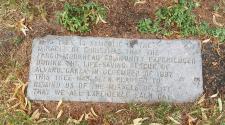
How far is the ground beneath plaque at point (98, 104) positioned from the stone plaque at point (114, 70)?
8 cm

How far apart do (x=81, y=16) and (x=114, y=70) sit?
66cm

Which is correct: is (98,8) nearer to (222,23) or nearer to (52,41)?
(52,41)

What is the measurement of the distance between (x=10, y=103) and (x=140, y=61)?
1.26 m

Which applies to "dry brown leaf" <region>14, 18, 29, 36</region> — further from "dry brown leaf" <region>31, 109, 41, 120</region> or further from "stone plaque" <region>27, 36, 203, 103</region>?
"dry brown leaf" <region>31, 109, 41, 120</region>

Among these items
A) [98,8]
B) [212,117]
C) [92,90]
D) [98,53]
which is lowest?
[212,117]

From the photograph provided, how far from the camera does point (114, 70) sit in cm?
399

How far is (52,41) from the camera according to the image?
4.12 m

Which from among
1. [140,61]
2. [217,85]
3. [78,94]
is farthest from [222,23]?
[78,94]

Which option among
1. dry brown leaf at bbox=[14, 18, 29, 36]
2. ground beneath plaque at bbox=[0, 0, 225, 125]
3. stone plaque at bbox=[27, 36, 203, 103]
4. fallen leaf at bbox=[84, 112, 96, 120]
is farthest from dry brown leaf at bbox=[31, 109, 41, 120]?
dry brown leaf at bbox=[14, 18, 29, 36]

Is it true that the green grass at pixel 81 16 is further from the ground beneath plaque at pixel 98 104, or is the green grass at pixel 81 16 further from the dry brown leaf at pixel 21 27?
the dry brown leaf at pixel 21 27

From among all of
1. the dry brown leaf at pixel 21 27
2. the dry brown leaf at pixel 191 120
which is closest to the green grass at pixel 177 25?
the dry brown leaf at pixel 191 120

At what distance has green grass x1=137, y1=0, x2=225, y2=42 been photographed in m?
4.17

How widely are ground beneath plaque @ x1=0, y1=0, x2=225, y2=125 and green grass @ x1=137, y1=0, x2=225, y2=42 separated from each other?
62 mm

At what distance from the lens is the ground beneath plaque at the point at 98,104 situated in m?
3.85
